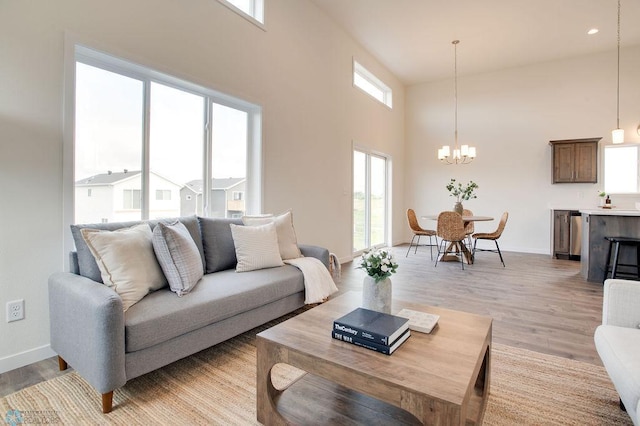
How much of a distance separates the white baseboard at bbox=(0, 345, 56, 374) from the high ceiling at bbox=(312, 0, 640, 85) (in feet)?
16.5

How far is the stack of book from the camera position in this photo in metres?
1.41

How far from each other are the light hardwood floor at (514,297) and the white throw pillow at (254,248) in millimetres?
1360

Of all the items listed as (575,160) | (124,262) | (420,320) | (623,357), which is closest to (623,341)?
(623,357)

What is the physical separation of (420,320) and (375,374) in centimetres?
58

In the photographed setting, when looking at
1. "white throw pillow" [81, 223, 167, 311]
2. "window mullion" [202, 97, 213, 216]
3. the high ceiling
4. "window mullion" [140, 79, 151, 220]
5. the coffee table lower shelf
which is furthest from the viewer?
the high ceiling

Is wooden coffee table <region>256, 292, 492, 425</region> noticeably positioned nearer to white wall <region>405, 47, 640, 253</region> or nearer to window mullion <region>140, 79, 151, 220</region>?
window mullion <region>140, 79, 151, 220</region>

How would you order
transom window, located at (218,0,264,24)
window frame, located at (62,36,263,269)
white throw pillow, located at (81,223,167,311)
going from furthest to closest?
transom window, located at (218,0,264,24) < window frame, located at (62,36,263,269) < white throw pillow, located at (81,223,167,311)

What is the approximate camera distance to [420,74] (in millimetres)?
7453

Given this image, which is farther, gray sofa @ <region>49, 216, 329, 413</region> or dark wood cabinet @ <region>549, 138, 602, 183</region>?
dark wood cabinet @ <region>549, 138, 602, 183</region>

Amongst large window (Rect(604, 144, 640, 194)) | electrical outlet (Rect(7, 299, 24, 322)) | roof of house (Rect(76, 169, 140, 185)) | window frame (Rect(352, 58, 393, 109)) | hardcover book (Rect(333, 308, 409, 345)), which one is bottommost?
electrical outlet (Rect(7, 299, 24, 322))

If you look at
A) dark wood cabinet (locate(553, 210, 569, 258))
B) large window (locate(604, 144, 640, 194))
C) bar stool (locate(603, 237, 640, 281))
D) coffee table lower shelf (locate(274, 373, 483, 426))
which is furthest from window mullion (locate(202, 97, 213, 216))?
large window (locate(604, 144, 640, 194))

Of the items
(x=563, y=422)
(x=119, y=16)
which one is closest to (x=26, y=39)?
(x=119, y=16)

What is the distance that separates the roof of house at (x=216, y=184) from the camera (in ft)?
10.9

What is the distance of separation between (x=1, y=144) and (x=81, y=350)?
4.56ft
